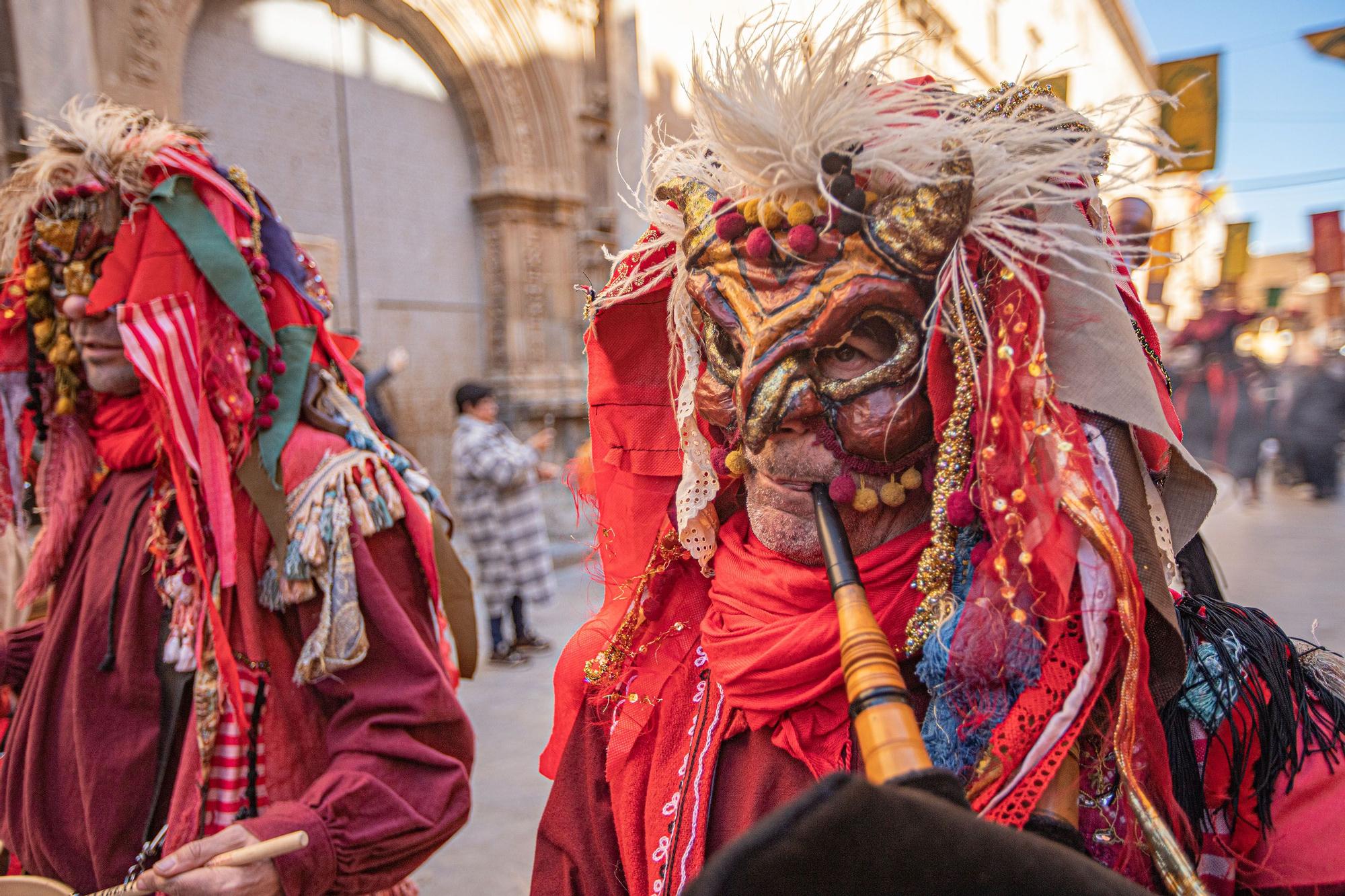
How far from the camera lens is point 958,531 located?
3.41 ft

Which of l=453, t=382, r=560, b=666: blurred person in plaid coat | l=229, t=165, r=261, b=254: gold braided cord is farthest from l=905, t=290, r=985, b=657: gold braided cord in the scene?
l=453, t=382, r=560, b=666: blurred person in plaid coat

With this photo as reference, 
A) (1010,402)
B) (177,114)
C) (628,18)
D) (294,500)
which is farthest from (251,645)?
(628,18)

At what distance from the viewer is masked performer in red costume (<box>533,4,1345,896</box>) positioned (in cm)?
94

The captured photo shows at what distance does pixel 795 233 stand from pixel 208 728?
1.57 meters

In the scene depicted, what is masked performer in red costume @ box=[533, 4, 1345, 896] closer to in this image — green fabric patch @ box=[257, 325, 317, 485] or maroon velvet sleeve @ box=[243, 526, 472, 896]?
maroon velvet sleeve @ box=[243, 526, 472, 896]

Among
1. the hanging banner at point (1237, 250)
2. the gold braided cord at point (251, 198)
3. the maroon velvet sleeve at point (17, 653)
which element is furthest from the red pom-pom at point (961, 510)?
the hanging banner at point (1237, 250)

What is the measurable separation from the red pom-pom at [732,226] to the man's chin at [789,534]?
1.13 ft

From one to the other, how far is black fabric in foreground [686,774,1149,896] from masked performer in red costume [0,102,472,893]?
1.25 metres

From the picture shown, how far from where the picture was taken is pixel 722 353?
1147 mm

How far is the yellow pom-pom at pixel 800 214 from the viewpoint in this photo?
3.41 ft

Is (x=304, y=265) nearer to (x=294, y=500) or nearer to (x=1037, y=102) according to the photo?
(x=294, y=500)

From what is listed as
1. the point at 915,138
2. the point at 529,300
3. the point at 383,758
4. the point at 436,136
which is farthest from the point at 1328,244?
the point at 383,758

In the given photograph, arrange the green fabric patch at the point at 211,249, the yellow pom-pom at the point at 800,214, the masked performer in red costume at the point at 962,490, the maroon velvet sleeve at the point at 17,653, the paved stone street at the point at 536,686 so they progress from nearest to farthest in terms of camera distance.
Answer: the masked performer in red costume at the point at 962,490 → the yellow pom-pom at the point at 800,214 → the green fabric patch at the point at 211,249 → the maroon velvet sleeve at the point at 17,653 → the paved stone street at the point at 536,686

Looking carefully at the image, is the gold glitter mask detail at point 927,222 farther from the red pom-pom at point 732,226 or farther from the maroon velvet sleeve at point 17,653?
the maroon velvet sleeve at point 17,653
